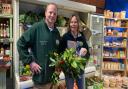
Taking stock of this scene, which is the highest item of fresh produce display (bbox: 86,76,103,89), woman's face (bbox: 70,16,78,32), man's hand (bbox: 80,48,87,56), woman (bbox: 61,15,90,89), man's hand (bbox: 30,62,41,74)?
woman's face (bbox: 70,16,78,32)

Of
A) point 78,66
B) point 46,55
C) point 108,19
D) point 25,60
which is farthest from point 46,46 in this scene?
point 108,19

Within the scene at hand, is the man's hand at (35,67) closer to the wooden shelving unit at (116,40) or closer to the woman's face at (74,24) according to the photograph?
the woman's face at (74,24)

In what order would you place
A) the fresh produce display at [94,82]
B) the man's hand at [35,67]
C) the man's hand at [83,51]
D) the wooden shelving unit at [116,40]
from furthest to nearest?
the wooden shelving unit at [116,40] → the fresh produce display at [94,82] → the man's hand at [83,51] → the man's hand at [35,67]

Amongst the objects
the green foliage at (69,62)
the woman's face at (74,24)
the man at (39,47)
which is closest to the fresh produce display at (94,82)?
the woman's face at (74,24)

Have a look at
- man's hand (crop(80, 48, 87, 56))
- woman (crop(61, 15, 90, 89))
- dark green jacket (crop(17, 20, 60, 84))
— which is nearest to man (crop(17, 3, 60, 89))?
dark green jacket (crop(17, 20, 60, 84))

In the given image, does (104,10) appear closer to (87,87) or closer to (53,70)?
(87,87)

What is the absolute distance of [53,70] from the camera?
291 cm

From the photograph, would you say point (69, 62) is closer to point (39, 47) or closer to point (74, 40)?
point (39, 47)

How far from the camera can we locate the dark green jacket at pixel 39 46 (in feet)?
8.95

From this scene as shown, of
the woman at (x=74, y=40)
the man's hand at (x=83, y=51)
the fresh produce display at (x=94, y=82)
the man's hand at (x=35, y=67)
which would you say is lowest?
the fresh produce display at (x=94, y=82)

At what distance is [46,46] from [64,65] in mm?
404

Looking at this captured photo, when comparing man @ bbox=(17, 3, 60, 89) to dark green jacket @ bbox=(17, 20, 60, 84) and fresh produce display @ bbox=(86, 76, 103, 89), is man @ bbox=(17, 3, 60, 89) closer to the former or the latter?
dark green jacket @ bbox=(17, 20, 60, 84)

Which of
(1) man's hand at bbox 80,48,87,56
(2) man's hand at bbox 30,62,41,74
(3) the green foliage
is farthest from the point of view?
(1) man's hand at bbox 80,48,87,56

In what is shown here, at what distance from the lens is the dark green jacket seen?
2.73 meters
